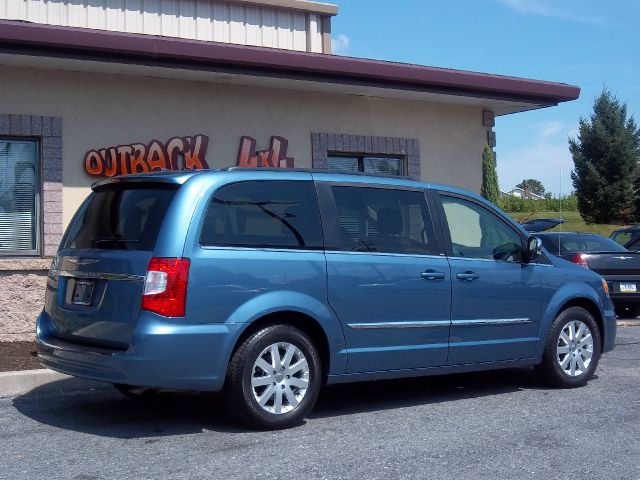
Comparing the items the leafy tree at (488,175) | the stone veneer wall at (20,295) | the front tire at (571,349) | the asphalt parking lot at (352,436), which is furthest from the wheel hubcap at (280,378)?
the leafy tree at (488,175)

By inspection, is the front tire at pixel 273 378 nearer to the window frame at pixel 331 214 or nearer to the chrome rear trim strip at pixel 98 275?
the window frame at pixel 331 214

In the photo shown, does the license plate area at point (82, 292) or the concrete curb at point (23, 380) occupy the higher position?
the license plate area at point (82, 292)

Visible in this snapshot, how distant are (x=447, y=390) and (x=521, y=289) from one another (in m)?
1.16

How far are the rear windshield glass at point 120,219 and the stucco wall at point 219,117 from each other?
A: 11.8 feet

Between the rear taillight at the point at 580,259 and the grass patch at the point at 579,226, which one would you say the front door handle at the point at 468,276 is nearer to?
the rear taillight at the point at 580,259

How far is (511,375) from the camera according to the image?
923 centimetres

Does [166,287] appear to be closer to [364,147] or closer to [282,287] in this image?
[282,287]

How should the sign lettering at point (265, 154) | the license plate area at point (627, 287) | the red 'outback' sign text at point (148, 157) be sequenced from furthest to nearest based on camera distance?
the license plate area at point (627, 287)
the sign lettering at point (265, 154)
the red 'outback' sign text at point (148, 157)

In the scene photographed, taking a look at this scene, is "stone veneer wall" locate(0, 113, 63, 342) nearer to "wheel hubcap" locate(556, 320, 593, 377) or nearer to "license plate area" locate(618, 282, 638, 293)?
"wheel hubcap" locate(556, 320, 593, 377)

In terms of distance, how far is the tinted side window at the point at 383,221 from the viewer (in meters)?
7.17

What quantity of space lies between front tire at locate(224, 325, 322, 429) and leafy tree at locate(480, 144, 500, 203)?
24.6 feet

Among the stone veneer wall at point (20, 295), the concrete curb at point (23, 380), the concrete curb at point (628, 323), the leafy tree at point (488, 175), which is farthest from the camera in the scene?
the concrete curb at point (628, 323)

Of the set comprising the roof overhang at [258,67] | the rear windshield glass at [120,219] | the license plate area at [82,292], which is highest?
the roof overhang at [258,67]

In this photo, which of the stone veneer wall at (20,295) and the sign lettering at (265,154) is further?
the sign lettering at (265,154)
